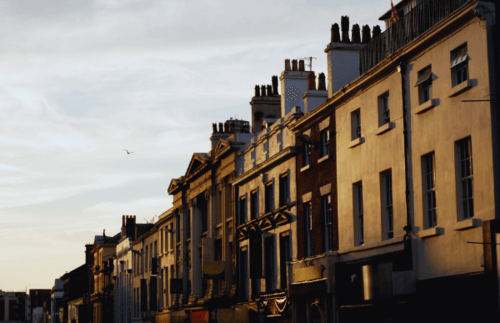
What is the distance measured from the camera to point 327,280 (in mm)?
29875

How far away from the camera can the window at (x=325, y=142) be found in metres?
31.9

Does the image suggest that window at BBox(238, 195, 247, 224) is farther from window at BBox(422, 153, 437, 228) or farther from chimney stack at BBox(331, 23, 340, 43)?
window at BBox(422, 153, 437, 228)

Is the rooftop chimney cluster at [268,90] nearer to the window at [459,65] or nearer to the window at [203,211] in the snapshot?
the window at [203,211]

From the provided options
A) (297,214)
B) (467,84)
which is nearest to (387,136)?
(467,84)

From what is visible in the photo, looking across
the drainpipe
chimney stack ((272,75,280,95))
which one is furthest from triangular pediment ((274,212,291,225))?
chimney stack ((272,75,280,95))

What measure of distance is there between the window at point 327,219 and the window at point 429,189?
777cm

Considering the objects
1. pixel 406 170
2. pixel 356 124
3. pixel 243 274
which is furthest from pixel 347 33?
pixel 243 274

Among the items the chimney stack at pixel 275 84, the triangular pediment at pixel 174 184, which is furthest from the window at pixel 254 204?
the triangular pediment at pixel 174 184

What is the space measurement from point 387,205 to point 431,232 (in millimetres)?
3846

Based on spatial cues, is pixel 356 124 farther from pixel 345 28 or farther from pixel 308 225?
pixel 308 225

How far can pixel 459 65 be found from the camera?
22297 millimetres

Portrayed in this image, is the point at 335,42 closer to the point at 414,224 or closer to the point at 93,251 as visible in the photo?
the point at 414,224

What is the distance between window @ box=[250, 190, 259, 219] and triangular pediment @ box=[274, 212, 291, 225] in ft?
11.9

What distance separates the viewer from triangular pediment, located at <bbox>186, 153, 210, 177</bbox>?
2025 inches
